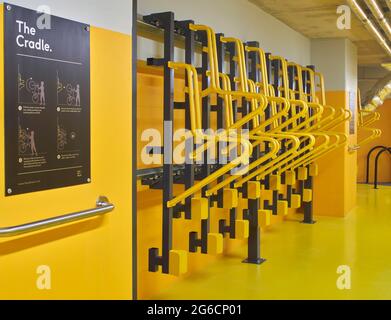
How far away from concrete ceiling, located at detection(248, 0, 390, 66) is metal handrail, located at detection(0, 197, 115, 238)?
3898mm

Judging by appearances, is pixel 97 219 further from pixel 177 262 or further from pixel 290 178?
pixel 290 178

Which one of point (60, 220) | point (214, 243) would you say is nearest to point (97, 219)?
point (60, 220)

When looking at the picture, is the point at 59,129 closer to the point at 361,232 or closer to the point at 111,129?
the point at 111,129

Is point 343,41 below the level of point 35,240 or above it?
above

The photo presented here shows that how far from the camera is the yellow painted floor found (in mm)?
4344

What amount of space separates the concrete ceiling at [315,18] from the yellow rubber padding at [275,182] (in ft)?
6.48

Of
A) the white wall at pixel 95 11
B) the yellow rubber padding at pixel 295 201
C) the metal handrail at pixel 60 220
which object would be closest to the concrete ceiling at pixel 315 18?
the yellow rubber padding at pixel 295 201

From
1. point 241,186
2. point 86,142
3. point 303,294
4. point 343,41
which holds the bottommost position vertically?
point 303,294

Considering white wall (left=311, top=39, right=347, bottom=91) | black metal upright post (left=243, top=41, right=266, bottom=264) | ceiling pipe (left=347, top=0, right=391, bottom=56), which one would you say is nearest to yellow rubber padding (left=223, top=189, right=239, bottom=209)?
black metal upright post (left=243, top=41, right=266, bottom=264)

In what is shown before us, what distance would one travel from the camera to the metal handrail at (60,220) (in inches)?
76.4

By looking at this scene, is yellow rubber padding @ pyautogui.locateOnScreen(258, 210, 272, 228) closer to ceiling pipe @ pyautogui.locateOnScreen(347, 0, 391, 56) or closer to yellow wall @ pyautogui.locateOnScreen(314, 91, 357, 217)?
ceiling pipe @ pyautogui.locateOnScreen(347, 0, 391, 56)
